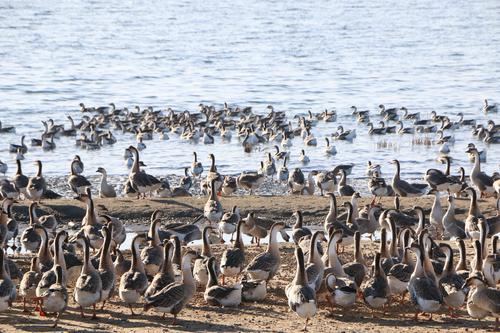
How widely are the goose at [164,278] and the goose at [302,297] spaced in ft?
5.93

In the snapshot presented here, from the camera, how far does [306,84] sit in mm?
57812

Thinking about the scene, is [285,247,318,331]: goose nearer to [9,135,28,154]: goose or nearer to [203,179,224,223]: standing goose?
[203,179,224,223]: standing goose

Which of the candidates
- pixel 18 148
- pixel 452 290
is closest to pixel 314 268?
pixel 452 290

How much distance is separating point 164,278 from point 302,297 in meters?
2.21

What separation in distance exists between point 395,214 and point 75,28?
71882mm

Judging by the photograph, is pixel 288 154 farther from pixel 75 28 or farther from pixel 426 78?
pixel 75 28

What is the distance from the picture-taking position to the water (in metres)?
37.7

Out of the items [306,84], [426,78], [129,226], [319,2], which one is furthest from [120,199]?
[319,2]

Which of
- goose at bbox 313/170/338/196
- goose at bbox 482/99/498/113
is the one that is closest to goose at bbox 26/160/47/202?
goose at bbox 313/170/338/196

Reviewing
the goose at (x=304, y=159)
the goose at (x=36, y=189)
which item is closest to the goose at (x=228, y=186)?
the goose at (x=36, y=189)

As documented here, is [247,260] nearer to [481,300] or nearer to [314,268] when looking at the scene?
[314,268]

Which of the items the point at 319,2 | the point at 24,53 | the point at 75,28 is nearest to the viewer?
the point at 24,53

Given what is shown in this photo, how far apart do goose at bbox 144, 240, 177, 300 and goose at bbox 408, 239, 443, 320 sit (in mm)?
3513

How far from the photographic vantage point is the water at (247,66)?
3772cm
